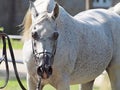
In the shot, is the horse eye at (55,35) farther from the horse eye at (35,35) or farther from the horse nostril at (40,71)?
the horse nostril at (40,71)

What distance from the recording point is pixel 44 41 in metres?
4.85

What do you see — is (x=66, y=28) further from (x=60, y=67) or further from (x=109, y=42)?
(x=109, y=42)

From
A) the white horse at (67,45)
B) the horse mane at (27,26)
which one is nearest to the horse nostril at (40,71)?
the white horse at (67,45)

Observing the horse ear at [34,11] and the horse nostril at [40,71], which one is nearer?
the horse nostril at [40,71]

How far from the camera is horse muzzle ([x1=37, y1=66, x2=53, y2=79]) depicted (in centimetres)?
481

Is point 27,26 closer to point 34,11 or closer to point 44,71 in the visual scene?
point 34,11

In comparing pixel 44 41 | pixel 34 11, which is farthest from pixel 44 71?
pixel 34 11

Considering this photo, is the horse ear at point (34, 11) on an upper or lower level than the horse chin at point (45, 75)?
Answer: upper

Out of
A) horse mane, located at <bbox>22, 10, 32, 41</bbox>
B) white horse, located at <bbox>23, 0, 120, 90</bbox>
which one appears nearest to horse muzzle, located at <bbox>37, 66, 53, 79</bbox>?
white horse, located at <bbox>23, 0, 120, 90</bbox>

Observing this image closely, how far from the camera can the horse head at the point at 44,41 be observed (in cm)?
484

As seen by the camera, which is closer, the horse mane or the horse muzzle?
the horse muzzle

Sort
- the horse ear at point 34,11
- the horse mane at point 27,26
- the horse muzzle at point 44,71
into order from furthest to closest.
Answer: the horse mane at point 27,26 → the horse ear at point 34,11 → the horse muzzle at point 44,71

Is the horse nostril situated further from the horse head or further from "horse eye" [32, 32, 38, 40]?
"horse eye" [32, 32, 38, 40]

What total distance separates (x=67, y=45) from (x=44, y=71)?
65 cm
